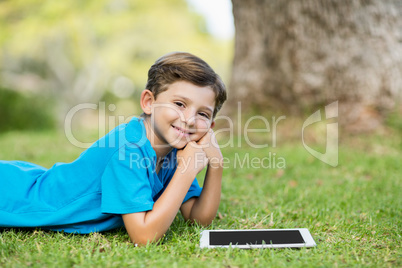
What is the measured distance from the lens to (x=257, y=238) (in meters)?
2.17

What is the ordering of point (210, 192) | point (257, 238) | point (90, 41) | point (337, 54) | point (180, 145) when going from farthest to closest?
1. point (90, 41)
2. point (337, 54)
3. point (210, 192)
4. point (180, 145)
5. point (257, 238)

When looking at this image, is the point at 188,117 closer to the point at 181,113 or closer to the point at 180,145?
the point at 181,113

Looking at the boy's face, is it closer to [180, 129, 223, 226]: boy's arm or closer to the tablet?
[180, 129, 223, 226]: boy's arm

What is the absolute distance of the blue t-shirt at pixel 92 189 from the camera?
6.72 ft

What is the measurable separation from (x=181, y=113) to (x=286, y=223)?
1.05 m

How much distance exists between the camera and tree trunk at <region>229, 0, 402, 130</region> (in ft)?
16.9

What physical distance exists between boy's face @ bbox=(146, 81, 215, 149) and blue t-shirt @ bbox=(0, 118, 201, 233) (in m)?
0.12

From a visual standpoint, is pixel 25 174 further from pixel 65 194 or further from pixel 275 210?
pixel 275 210

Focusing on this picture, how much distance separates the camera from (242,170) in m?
4.23

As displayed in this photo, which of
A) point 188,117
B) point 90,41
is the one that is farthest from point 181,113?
point 90,41

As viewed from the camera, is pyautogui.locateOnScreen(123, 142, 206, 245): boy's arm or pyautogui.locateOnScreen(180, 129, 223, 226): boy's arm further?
pyautogui.locateOnScreen(180, 129, 223, 226): boy's arm

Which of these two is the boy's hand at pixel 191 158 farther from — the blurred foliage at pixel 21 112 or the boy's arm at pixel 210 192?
the blurred foliage at pixel 21 112

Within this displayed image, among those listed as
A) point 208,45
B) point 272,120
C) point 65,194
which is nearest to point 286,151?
point 272,120

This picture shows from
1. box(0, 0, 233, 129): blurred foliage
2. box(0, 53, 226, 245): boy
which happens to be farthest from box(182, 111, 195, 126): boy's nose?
box(0, 0, 233, 129): blurred foliage
